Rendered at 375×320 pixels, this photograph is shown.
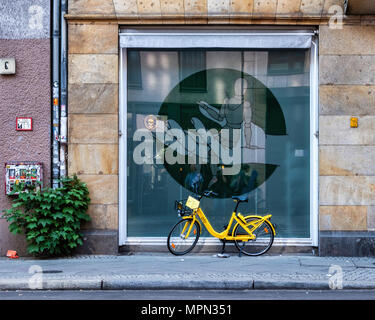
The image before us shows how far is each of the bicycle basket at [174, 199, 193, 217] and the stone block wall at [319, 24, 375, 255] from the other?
97.2 inches

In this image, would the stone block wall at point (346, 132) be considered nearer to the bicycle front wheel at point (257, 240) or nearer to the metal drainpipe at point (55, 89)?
the bicycle front wheel at point (257, 240)

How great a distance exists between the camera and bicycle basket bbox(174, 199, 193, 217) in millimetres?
10039

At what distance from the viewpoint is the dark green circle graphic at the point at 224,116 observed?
10422 mm

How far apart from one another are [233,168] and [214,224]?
45.1 inches

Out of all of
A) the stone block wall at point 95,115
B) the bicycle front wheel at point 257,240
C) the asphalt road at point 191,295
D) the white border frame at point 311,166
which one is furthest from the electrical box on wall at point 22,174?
the bicycle front wheel at point 257,240

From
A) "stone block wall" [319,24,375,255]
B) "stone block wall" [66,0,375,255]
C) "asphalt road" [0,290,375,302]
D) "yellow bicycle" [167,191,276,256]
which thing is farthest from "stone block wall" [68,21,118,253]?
"stone block wall" [319,24,375,255]

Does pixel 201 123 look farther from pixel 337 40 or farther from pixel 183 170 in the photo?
pixel 337 40

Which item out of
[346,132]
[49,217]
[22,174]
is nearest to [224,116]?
[346,132]

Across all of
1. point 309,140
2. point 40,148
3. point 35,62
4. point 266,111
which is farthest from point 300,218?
point 35,62

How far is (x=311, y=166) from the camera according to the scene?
10.4 meters

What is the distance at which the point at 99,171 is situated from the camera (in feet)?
33.2

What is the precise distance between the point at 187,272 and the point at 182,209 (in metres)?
1.89

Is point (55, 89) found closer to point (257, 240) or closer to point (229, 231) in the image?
point (229, 231)

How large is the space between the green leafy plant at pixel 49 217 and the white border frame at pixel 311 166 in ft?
2.74
